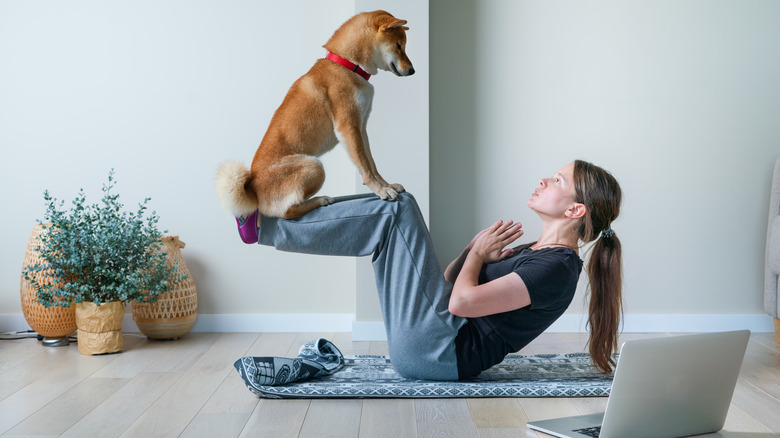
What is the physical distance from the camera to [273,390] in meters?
1.87

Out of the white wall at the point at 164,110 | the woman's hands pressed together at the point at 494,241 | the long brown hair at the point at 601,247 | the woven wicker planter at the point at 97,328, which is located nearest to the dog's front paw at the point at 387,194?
the woman's hands pressed together at the point at 494,241

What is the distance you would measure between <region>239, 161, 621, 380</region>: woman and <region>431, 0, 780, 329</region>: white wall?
1.17 meters

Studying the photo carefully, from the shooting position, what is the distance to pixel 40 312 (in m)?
2.79

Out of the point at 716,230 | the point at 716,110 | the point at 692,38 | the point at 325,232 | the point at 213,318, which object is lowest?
the point at 213,318

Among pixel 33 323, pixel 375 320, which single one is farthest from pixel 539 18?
pixel 33 323

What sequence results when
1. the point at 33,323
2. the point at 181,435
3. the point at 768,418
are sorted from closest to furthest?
the point at 181,435, the point at 768,418, the point at 33,323

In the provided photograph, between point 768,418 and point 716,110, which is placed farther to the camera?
point 716,110

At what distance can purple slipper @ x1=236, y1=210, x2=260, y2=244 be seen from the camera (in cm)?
→ 179

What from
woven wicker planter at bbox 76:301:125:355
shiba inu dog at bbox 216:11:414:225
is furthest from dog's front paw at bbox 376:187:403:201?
woven wicker planter at bbox 76:301:125:355

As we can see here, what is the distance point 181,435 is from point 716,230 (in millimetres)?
2479

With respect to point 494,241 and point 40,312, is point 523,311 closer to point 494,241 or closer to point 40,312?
point 494,241

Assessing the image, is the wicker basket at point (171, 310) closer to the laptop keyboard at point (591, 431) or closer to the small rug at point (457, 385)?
the small rug at point (457, 385)

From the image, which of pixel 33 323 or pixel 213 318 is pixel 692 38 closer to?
pixel 213 318

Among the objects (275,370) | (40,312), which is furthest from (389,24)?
(40,312)
